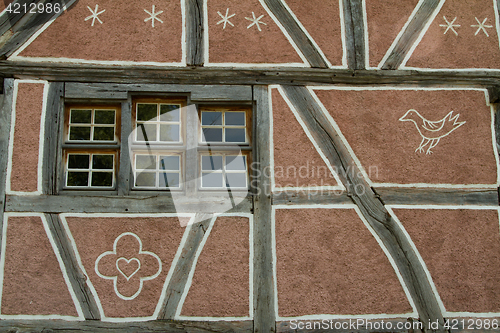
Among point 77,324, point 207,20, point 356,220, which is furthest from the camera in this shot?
point 207,20

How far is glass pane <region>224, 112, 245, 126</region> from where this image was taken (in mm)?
4000

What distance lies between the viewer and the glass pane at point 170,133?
3934 millimetres

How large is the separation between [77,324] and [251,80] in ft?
8.31

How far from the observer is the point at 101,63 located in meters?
3.86

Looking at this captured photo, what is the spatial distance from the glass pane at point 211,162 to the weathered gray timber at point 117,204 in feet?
1.09

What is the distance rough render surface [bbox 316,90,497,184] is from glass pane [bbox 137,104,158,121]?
1.52 meters

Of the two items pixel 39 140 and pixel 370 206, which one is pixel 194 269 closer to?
pixel 370 206

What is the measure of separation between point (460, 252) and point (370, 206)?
86 centimetres

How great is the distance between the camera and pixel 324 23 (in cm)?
406

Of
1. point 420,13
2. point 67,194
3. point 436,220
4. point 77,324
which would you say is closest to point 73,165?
point 67,194

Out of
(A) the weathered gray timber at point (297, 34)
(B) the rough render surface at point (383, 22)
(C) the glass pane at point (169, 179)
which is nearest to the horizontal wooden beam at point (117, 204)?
(C) the glass pane at point (169, 179)

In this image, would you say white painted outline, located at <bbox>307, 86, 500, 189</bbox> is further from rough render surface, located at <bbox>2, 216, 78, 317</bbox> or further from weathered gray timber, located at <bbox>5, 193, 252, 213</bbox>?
rough render surface, located at <bbox>2, 216, 78, 317</bbox>

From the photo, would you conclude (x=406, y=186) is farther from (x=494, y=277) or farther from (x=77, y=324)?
(x=77, y=324)

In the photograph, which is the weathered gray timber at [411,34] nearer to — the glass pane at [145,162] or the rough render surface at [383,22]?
the rough render surface at [383,22]
